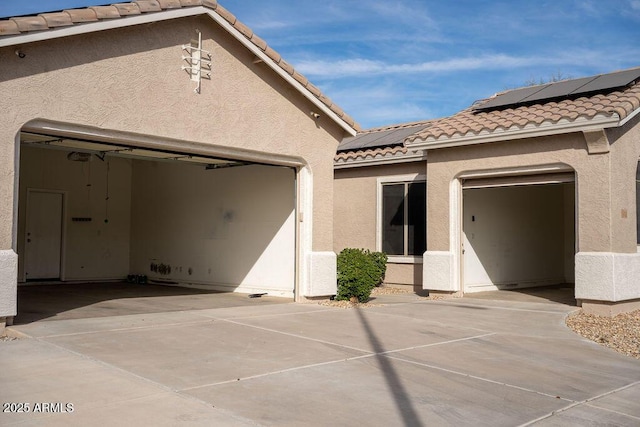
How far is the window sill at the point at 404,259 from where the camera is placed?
15.6 meters

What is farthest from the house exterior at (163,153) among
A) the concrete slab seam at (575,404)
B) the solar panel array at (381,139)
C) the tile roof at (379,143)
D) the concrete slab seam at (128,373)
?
the concrete slab seam at (575,404)

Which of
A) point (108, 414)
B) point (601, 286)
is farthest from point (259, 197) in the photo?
point (108, 414)

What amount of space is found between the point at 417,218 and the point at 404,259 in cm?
114

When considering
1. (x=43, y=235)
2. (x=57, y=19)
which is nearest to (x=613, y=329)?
(x=57, y=19)

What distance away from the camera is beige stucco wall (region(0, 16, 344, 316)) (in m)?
8.40

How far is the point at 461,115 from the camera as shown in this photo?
15.1 m

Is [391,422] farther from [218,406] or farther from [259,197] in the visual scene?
[259,197]

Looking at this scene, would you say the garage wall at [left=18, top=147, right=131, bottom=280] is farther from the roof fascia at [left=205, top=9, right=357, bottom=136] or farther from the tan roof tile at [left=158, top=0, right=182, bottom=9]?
the tan roof tile at [left=158, top=0, right=182, bottom=9]

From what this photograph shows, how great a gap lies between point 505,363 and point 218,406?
12.5 feet

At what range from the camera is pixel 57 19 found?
27.9 feet

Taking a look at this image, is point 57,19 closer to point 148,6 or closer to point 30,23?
point 30,23

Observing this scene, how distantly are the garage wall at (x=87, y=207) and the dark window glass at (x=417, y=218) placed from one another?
8713 mm

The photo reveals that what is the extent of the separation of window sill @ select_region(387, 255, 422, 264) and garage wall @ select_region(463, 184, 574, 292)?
1.21 meters

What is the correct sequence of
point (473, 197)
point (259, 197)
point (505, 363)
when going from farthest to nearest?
point (473, 197)
point (259, 197)
point (505, 363)
